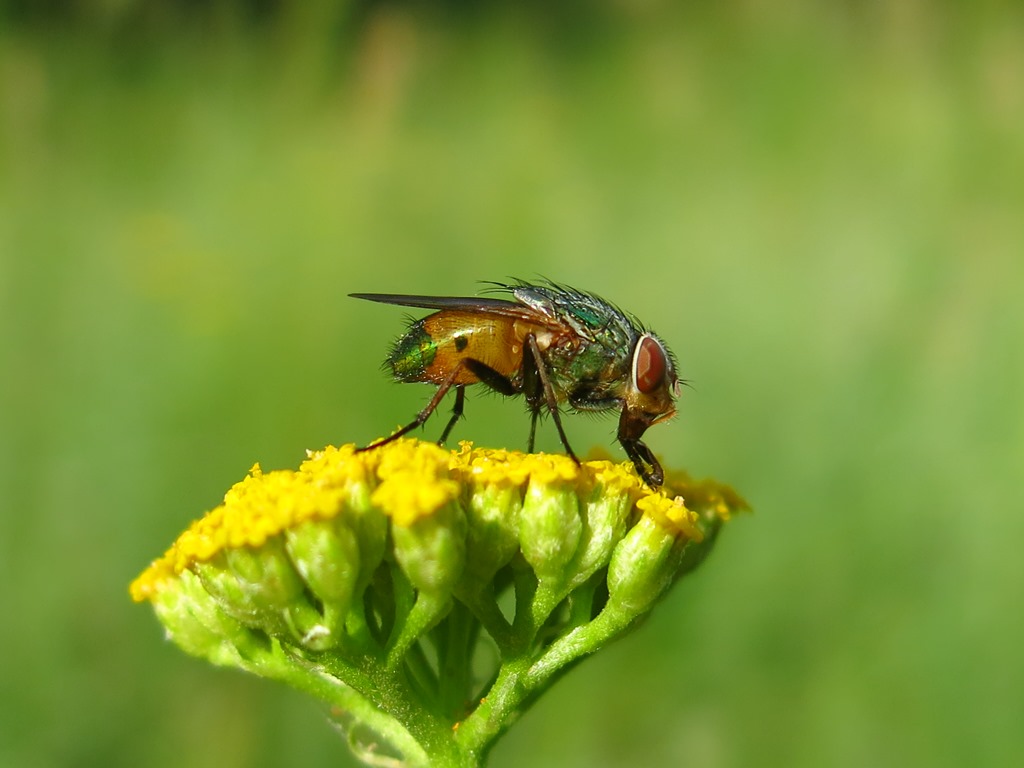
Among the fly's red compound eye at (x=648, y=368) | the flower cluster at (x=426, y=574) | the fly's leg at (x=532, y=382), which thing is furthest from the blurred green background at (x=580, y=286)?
the flower cluster at (x=426, y=574)

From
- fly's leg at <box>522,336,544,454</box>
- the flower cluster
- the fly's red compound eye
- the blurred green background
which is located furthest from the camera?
the blurred green background

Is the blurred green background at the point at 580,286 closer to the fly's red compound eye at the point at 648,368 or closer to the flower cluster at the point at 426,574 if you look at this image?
the fly's red compound eye at the point at 648,368

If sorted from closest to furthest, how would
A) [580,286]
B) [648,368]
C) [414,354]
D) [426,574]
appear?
[426,574]
[648,368]
[414,354]
[580,286]

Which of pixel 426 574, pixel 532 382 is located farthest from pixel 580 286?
pixel 426 574

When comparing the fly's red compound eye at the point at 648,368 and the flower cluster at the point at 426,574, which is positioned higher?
the fly's red compound eye at the point at 648,368

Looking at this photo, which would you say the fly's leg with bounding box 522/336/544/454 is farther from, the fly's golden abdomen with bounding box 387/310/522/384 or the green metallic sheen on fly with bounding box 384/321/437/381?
the green metallic sheen on fly with bounding box 384/321/437/381

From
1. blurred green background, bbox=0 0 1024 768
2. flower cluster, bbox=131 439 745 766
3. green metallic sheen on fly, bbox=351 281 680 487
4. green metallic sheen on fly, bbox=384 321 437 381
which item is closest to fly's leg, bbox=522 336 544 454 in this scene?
green metallic sheen on fly, bbox=351 281 680 487

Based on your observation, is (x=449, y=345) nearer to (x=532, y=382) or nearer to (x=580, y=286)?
(x=532, y=382)
